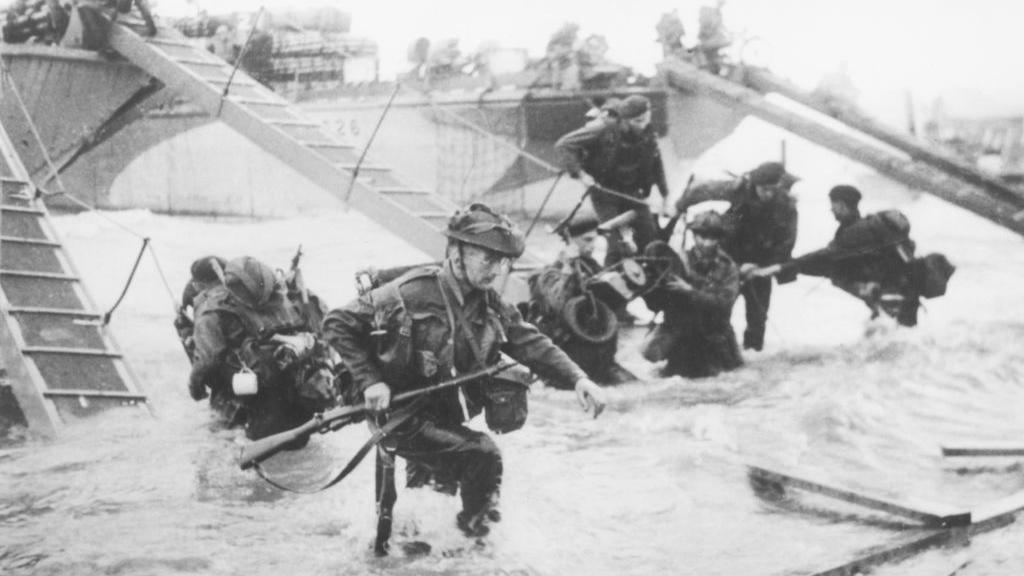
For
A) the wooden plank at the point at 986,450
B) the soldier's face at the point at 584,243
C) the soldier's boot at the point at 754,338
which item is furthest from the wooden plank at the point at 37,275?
the wooden plank at the point at 986,450

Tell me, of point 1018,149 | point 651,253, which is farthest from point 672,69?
point 651,253

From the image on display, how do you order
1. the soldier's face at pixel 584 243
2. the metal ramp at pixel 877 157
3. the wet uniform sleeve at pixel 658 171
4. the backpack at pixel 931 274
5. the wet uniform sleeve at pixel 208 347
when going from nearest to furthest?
the wet uniform sleeve at pixel 208 347
the soldier's face at pixel 584 243
the backpack at pixel 931 274
the wet uniform sleeve at pixel 658 171
the metal ramp at pixel 877 157

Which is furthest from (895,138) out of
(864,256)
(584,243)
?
(584,243)

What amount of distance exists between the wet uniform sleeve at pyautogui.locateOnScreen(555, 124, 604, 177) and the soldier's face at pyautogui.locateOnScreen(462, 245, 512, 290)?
5.27 meters

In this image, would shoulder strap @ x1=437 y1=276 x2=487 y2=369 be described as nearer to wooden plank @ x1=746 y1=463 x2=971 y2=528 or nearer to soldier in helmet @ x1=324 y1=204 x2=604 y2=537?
soldier in helmet @ x1=324 y1=204 x2=604 y2=537

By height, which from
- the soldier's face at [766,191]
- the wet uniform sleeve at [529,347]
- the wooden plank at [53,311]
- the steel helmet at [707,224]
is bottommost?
the wooden plank at [53,311]

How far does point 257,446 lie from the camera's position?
433 centimetres

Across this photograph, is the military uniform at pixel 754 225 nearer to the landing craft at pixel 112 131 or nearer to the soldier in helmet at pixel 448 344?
the landing craft at pixel 112 131

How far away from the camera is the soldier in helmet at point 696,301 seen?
8.44 m

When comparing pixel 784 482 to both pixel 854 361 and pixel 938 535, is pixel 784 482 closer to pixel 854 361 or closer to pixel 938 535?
pixel 938 535

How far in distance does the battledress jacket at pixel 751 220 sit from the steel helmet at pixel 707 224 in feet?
2.33

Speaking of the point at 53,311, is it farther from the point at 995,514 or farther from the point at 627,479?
the point at 995,514

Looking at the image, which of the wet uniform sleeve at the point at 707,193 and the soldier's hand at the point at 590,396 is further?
the wet uniform sleeve at the point at 707,193

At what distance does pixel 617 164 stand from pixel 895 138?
18.6ft
